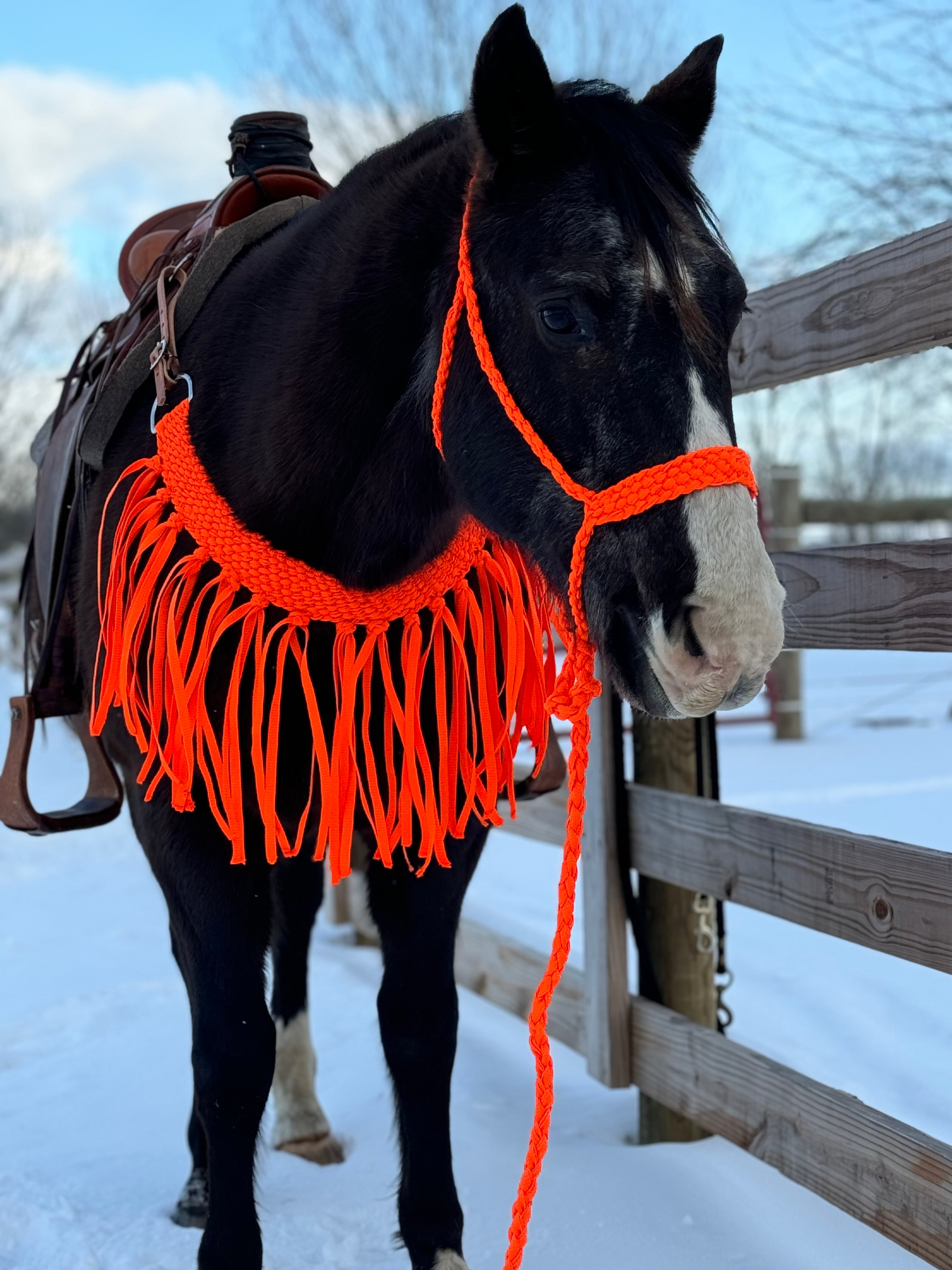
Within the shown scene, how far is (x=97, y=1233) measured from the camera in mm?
2184

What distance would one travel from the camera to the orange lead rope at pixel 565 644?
52.2 inches

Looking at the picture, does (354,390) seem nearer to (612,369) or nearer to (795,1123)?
(612,369)

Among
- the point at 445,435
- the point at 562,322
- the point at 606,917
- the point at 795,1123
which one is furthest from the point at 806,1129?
the point at 562,322

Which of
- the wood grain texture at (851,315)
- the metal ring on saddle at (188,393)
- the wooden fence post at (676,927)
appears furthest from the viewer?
the wooden fence post at (676,927)

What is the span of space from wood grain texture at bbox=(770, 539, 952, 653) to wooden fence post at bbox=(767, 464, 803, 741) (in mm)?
5496

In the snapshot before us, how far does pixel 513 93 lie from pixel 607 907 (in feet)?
6.24

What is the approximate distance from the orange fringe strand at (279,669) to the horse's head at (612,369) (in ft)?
1.14

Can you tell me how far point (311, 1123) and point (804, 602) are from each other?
169cm

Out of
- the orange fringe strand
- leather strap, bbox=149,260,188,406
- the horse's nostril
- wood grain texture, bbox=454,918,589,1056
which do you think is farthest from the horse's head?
wood grain texture, bbox=454,918,589,1056

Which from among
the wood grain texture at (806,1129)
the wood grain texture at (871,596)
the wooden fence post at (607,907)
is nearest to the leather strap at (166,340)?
the wood grain texture at (871,596)

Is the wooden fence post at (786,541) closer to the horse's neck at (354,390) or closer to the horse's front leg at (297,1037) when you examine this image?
the horse's front leg at (297,1037)

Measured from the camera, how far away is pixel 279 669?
1.73 metres

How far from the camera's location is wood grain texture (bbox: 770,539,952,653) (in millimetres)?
1764

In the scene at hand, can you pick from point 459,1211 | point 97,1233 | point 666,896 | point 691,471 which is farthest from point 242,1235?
point 691,471
